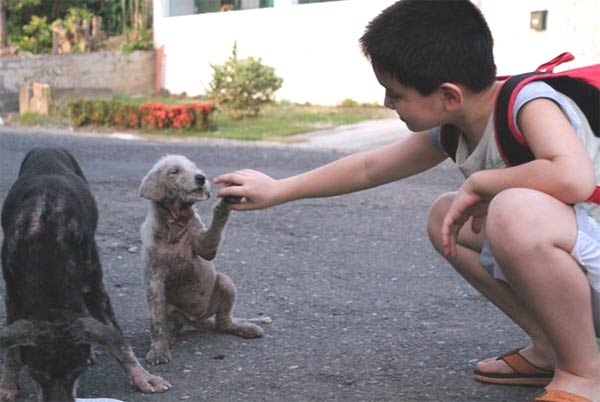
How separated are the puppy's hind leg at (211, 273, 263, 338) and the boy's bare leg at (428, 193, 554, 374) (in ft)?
3.65

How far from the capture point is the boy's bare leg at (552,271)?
3129 mm

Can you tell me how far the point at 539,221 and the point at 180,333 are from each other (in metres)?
2.20

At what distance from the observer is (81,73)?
927 inches

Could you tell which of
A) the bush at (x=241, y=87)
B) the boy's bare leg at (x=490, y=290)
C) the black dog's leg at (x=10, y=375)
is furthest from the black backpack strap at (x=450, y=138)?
the bush at (x=241, y=87)

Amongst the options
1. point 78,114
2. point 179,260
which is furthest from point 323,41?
point 179,260

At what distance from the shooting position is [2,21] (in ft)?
81.0

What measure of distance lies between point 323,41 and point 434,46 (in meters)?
17.6

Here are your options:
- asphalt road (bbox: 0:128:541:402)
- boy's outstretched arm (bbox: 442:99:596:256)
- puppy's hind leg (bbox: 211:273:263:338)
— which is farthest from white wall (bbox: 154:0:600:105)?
boy's outstretched arm (bbox: 442:99:596:256)

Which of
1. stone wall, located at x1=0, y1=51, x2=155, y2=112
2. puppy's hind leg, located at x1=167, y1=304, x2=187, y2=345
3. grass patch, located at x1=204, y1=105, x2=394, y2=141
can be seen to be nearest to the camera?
puppy's hind leg, located at x1=167, y1=304, x2=187, y2=345

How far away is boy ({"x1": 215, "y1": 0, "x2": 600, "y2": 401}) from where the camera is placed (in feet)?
10.3

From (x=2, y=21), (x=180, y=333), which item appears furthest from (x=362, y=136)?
(x=2, y=21)

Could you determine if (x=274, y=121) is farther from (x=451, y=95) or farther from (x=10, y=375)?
(x=451, y=95)

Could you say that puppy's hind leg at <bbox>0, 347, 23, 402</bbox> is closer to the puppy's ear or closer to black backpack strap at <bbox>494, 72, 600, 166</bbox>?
the puppy's ear

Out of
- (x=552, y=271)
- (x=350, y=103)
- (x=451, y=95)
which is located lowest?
(x=350, y=103)
